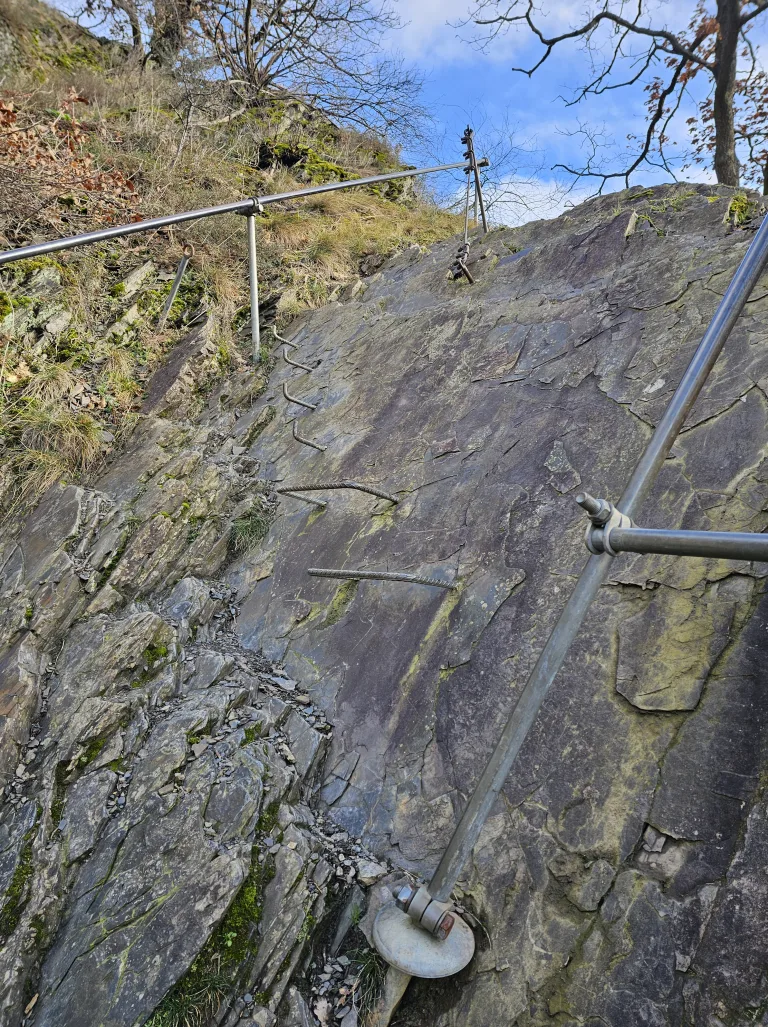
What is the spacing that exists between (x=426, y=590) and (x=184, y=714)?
1.21 metres

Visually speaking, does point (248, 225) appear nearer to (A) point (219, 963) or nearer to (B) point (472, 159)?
(B) point (472, 159)

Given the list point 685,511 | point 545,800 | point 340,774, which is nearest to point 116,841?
point 340,774

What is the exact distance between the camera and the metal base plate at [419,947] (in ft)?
5.24

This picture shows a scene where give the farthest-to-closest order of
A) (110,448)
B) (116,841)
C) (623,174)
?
1. (623,174)
2. (110,448)
3. (116,841)

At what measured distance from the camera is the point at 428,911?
5.31 ft

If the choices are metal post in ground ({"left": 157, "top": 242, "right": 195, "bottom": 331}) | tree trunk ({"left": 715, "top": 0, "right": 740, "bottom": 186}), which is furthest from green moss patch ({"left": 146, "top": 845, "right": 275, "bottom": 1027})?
tree trunk ({"left": 715, "top": 0, "right": 740, "bottom": 186})

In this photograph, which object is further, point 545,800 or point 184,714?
point 184,714

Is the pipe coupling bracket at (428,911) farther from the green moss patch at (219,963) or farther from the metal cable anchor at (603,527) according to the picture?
the metal cable anchor at (603,527)

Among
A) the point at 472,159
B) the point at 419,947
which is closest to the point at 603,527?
the point at 419,947

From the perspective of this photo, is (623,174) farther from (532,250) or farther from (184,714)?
(184,714)

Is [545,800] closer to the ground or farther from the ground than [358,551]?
closer to the ground

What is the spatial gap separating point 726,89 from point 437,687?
9.37 metres

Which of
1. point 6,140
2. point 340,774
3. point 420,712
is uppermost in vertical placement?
point 6,140

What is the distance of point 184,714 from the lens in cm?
251
